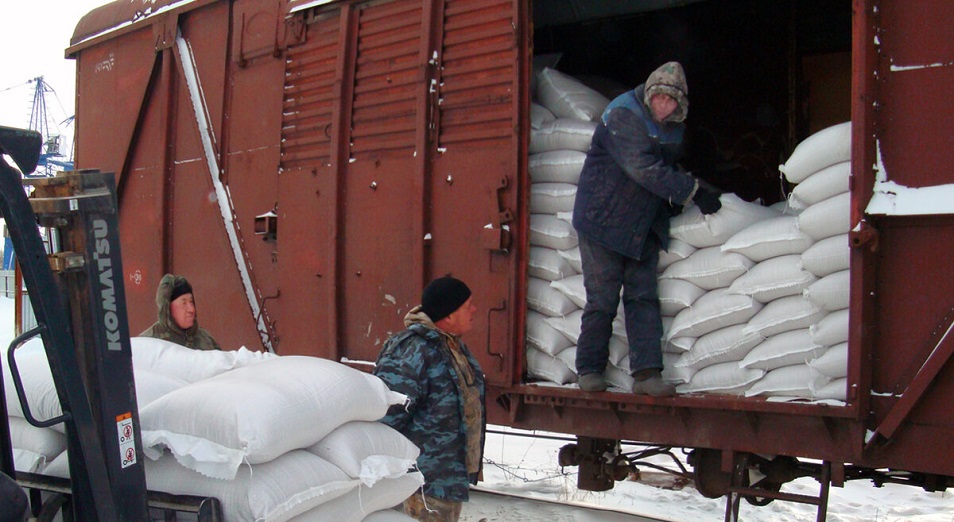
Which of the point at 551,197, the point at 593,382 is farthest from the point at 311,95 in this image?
the point at 593,382

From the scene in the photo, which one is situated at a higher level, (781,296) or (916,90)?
(916,90)

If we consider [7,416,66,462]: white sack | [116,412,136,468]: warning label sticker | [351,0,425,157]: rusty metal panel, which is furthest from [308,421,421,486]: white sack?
[351,0,425,157]: rusty metal panel

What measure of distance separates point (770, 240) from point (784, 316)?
0.30m

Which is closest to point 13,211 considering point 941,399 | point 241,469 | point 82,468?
point 82,468

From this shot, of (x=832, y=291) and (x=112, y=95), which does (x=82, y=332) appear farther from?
(x=112, y=95)

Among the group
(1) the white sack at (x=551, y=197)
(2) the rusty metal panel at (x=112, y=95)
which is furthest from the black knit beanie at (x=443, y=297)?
(2) the rusty metal panel at (x=112, y=95)

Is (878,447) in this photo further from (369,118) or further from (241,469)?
(369,118)

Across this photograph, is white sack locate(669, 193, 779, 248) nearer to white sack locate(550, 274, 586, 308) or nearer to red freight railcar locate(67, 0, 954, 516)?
white sack locate(550, 274, 586, 308)

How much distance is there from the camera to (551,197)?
149 inches

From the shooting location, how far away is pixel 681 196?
3324 millimetres

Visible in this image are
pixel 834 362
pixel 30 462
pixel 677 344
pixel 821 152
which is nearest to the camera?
pixel 30 462

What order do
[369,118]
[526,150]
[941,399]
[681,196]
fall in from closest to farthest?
[941,399] < [681,196] < [526,150] < [369,118]

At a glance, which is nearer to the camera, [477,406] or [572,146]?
[477,406]

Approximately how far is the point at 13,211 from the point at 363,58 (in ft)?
9.41
